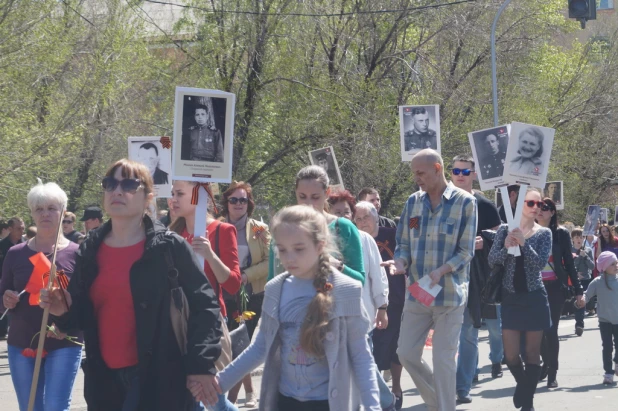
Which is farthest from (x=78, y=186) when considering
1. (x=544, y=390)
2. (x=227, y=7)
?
(x=544, y=390)

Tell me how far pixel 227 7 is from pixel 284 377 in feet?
50.7

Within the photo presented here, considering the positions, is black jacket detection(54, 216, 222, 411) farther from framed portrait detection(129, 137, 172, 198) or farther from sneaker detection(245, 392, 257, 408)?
sneaker detection(245, 392, 257, 408)

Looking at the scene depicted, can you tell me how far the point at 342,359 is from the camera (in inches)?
156

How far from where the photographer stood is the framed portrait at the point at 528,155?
8.00 m

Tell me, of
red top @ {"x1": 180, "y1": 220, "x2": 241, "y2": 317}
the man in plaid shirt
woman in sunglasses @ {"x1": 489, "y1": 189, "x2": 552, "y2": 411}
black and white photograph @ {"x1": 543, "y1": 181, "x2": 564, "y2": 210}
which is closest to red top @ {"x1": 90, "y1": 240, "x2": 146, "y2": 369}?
red top @ {"x1": 180, "y1": 220, "x2": 241, "y2": 317}

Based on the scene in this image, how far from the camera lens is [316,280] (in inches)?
160

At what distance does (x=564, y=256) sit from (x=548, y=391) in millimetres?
1361

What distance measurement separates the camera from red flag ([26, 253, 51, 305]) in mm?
5168

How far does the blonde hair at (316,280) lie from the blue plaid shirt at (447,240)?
267 centimetres

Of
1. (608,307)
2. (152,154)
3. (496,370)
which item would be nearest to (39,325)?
(152,154)

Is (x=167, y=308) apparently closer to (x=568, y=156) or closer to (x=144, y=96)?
(x=144, y=96)

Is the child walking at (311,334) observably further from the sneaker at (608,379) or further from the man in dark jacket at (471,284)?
the sneaker at (608,379)

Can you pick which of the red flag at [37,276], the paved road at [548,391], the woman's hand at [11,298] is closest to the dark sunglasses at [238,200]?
the paved road at [548,391]

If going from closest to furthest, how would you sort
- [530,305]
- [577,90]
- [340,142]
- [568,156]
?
[530,305] < [340,142] < [568,156] < [577,90]
